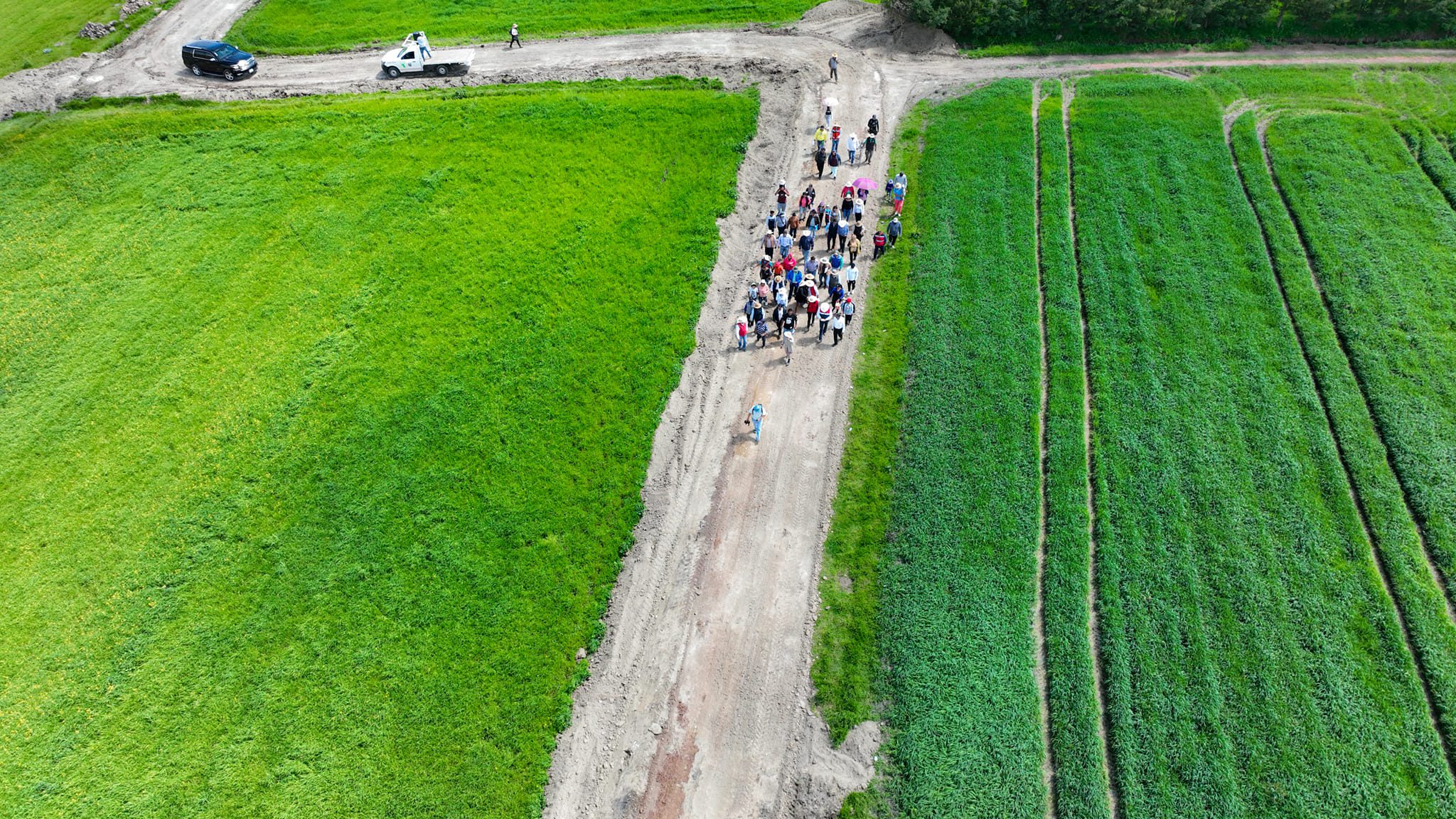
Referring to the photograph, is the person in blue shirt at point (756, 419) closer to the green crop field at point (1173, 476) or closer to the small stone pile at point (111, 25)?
the green crop field at point (1173, 476)

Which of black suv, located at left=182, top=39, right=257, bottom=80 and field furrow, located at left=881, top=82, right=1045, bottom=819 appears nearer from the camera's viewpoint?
field furrow, located at left=881, top=82, right=1045, bottom=819

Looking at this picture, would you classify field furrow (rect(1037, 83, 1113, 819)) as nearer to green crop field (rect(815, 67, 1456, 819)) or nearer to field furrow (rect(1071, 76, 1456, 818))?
green crop field (rect(815, 67, 1456, 819))

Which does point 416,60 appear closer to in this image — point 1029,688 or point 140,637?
point 140,637

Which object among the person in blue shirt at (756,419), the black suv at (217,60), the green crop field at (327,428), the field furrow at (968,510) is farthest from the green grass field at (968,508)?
the black suv at (217,60)

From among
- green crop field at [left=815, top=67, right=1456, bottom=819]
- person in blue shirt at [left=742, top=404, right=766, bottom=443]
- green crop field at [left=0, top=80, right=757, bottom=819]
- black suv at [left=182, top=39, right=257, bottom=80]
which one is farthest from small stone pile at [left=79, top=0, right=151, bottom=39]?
green crop field at [left=815, top=67, right=1456, bottom=819]

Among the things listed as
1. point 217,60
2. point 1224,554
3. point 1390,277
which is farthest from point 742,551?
point 217,60

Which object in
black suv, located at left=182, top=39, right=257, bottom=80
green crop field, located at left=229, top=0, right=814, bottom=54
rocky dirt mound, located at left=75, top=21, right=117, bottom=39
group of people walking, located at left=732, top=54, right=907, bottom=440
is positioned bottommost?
group of people walking, located at left=732, top=54, right=907, bottom=440

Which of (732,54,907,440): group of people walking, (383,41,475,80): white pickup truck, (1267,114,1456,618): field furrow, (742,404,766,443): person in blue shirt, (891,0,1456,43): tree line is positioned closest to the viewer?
(1267,114,1456,618): field furrow

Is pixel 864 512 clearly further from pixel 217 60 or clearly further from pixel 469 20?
pixel 217 60
